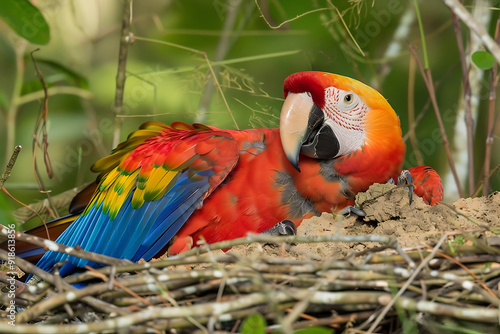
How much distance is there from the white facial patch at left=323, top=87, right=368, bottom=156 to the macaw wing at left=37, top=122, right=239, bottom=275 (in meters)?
0.35

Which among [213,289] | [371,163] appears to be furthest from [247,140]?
[213,289]

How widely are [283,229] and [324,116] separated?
1.36ft

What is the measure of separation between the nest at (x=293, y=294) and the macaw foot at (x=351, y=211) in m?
0.38

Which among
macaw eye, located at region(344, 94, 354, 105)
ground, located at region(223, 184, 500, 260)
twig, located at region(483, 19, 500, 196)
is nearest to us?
ground, located at region(223, 184, 500, 260)

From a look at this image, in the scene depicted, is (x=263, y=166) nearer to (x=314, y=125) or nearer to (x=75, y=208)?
(x=314, y=125)

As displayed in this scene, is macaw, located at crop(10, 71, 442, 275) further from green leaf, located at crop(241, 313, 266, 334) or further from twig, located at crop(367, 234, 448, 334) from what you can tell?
green leaf, located at crop(241, 313, 266, 334)

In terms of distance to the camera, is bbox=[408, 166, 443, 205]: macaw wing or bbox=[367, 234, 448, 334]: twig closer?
bbox=[367, 234, 448, 334]: twig

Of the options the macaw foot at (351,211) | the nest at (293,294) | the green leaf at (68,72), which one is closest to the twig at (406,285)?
the nest at (293,294)

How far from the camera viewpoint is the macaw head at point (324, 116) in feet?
5.75

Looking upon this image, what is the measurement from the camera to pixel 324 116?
1785mm

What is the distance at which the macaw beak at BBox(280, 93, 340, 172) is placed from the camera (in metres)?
1.73

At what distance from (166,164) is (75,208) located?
1.77ft

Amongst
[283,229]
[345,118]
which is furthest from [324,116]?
[283,229]

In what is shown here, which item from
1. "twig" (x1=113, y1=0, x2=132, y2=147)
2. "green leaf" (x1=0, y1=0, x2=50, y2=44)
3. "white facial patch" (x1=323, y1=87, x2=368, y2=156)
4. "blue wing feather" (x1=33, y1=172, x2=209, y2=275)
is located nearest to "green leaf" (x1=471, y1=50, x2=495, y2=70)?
"white facial patch" (x1=323, y1=87, x2=368, y2=156)
